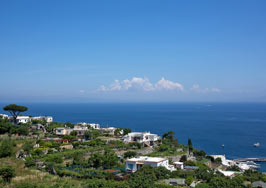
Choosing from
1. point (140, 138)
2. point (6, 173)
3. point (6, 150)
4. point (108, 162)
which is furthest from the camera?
point (140, 138)

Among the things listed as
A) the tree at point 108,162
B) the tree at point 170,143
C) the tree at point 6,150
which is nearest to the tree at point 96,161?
the tree at point 108,162

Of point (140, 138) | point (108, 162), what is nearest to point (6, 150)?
point (108, 162)

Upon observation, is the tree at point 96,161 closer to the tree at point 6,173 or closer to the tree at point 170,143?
the tree at point 6,173

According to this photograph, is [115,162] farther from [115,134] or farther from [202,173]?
[115,134]

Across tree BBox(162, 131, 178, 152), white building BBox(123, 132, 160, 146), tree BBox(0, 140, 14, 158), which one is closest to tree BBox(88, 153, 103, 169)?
tree BBox(0, 140, 14, 158)

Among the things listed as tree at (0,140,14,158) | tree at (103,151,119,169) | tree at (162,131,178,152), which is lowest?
tree at (162,131,178,152)

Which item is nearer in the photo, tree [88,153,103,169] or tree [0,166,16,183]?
tree [0,166,16,183]

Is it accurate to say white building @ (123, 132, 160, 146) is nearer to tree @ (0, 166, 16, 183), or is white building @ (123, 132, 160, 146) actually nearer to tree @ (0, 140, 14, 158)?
tree @ (0, 140, 14, 158)

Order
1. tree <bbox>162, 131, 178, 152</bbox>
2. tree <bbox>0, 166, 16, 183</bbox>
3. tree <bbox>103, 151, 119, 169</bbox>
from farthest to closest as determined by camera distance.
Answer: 1. tree <bbox>162, 131, 178, 152</bbox>
2. tree <bbox>103, 151, 119, 169</bbox>
3. tree <bbox>0, 166, 16, 183</bbox>

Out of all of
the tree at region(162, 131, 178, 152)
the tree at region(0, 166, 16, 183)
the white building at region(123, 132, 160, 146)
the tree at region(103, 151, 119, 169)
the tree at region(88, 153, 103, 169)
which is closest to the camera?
the tree at region(0, 166, 16, 183)

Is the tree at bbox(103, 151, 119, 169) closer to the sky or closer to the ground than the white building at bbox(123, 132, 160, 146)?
closer to the sky

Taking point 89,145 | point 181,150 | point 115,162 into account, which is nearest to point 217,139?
point 181,150

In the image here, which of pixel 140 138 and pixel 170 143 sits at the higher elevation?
pixel 140 138

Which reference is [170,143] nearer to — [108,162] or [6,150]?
[108,162]
